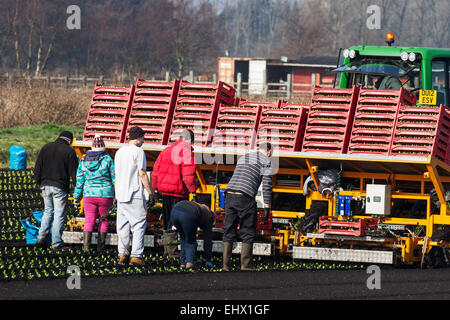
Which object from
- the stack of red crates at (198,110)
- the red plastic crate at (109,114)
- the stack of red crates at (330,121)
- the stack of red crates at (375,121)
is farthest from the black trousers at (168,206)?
the stack of red crates at (375,121)

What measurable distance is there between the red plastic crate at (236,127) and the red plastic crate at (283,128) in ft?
0.44

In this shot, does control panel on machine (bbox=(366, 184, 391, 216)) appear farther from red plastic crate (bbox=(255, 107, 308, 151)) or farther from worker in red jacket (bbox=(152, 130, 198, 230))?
worker in red jacket (bbox=(152, 130, 198, 230))

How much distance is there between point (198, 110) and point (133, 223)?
2.60m

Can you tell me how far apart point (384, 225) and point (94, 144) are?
423 centimetres

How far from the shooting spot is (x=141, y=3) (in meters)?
103

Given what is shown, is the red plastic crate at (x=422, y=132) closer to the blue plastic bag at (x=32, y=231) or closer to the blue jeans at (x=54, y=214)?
the blue jeans at (x=54, y=214)

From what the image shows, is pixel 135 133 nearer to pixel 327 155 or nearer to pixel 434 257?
pixel 327 155

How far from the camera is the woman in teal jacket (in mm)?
13930

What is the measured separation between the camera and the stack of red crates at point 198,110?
14750 mm

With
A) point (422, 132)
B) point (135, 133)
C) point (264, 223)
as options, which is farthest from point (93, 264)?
point (422, 132)

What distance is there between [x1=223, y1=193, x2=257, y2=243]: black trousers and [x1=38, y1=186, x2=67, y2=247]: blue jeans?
2764 mm

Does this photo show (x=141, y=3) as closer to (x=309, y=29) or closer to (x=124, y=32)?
(x=124, y=32)

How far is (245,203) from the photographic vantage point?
1283 centimetres

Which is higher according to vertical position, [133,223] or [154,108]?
[154,108]
